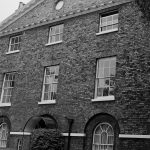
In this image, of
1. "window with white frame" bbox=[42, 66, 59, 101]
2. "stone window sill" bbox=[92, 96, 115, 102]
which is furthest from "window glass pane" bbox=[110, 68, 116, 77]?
"window with white frame" bbox=[42, 66, 59, 101]

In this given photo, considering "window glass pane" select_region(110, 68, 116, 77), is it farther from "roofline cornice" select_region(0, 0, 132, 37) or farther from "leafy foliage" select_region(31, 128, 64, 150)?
"leafy foliage" select_region(31, 128, 64, 150)

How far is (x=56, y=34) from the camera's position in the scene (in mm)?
20734

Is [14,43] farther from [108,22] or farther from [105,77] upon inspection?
[105,77]

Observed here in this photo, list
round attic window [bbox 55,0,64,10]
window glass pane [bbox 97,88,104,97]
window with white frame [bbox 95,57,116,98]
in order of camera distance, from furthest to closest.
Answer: round attic window [bbox 55,0,64,10] → window glass pane [bbox 97,88,104,97] → window with white frame [bbox 95,57,116,98]

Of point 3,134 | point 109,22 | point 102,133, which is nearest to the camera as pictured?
point 102,133

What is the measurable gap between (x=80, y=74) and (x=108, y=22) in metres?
3.38

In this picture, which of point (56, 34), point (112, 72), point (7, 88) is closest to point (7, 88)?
point (7, 88)

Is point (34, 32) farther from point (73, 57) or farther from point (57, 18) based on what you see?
point (73, 57)

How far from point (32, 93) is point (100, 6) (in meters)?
6.77

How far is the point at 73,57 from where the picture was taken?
62.4ft

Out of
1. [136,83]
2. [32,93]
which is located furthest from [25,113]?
[136,83]

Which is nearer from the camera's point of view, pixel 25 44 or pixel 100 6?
pixel 100 6

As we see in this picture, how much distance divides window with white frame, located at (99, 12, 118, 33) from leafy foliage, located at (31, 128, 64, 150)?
21.0ft

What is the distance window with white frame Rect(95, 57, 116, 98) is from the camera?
17.1 meters
